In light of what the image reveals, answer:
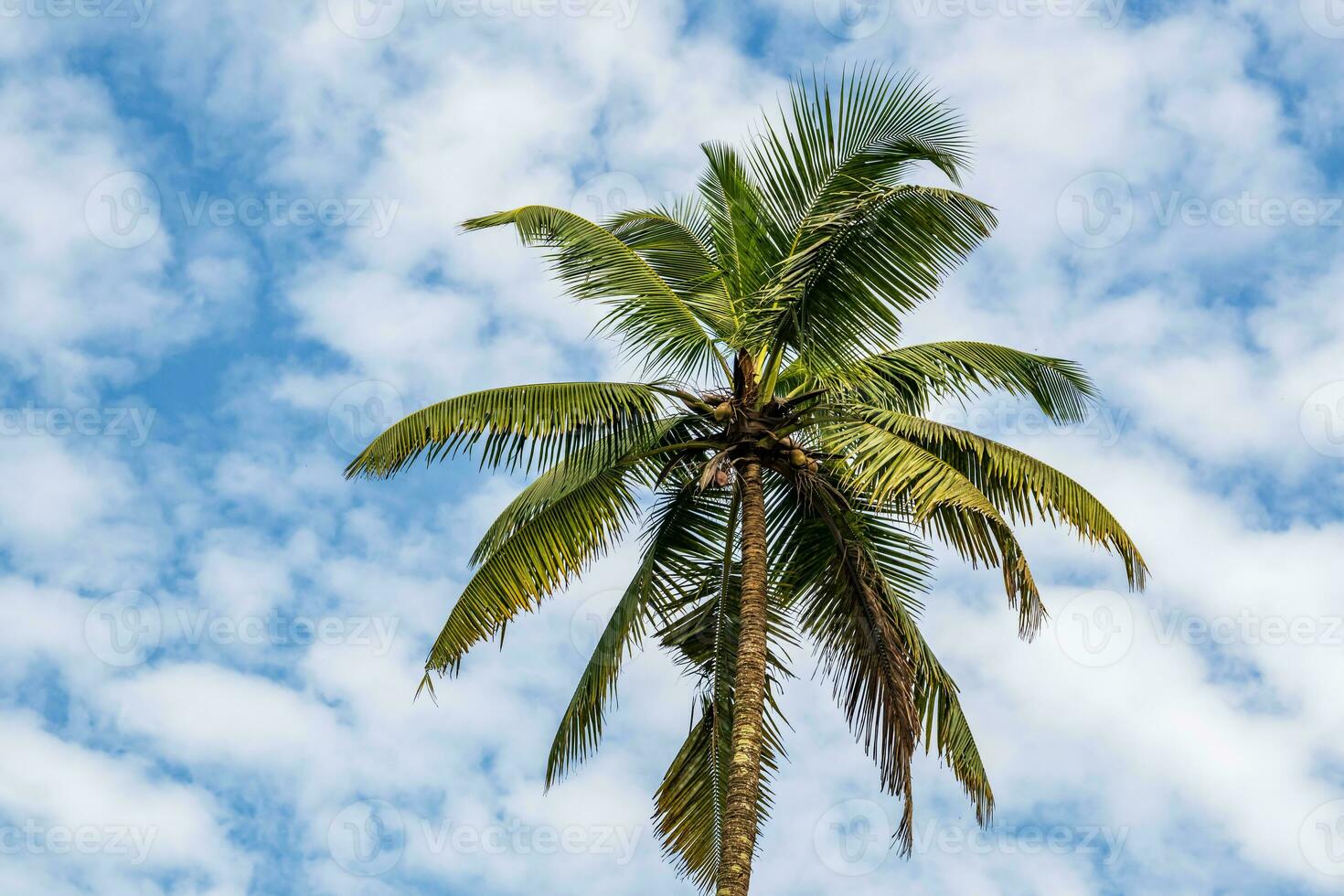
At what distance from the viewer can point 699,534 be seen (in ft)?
47.5

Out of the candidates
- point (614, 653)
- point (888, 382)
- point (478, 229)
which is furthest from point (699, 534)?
point (478, 229)

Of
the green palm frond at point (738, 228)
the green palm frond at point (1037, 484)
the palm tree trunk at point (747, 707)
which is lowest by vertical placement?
the palm tree trunk at point (747, 707)

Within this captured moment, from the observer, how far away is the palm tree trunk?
11084 millimetres

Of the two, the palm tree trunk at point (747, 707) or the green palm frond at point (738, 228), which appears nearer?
the palm tree trunk at point (747, 707)

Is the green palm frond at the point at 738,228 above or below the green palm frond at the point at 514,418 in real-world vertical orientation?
above

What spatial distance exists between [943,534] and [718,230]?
13.0 feet

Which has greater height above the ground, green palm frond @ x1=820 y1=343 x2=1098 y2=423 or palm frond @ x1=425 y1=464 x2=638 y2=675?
green palm frond @ x1=820 y1=343 x2=1098 y2=423

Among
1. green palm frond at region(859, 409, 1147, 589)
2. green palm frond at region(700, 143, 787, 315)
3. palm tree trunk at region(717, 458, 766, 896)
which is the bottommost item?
palm tree trunk at region(717, 458, 766, 896)

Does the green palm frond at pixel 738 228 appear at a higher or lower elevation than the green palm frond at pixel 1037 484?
higher

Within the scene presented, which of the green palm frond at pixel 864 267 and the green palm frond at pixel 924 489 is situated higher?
the green palm frond at pixel 864 267

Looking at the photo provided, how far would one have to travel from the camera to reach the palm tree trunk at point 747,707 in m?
11.1

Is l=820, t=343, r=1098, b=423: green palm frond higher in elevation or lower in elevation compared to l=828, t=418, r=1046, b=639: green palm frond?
higher

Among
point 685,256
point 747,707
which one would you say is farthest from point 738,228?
point 747,707

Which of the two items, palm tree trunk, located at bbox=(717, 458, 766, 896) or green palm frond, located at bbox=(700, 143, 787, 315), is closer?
palm tree trunk, located at bbox=(717, 458, 766, 896)
